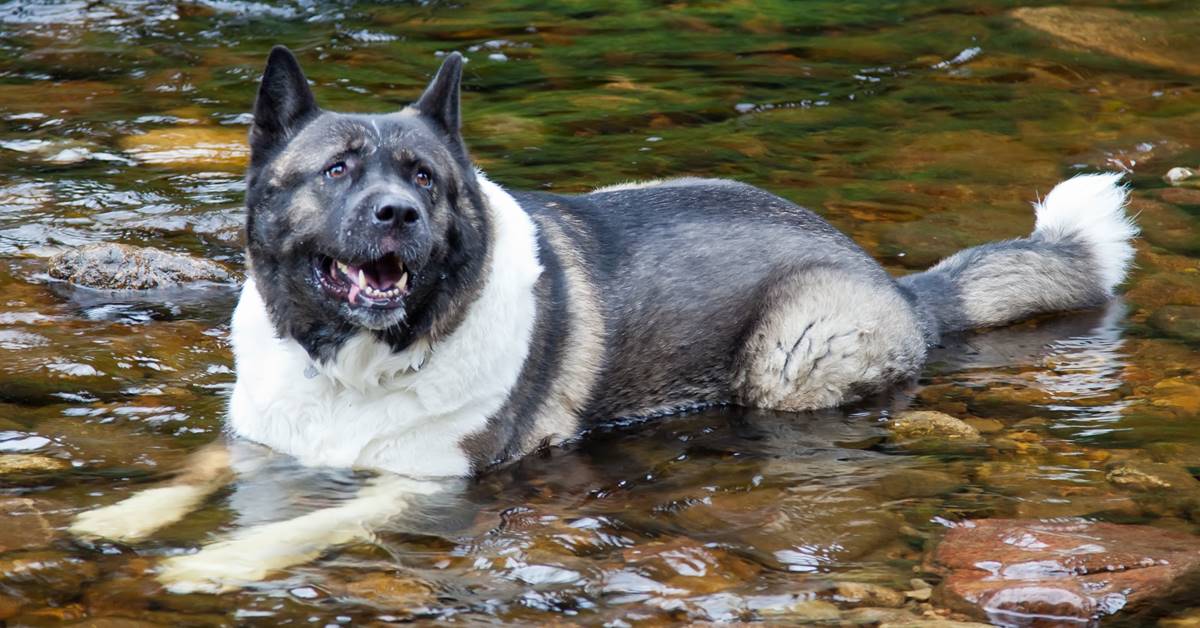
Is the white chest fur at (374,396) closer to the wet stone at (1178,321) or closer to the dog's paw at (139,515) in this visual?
the dog's paw at (139,515)

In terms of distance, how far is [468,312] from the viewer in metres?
5.98

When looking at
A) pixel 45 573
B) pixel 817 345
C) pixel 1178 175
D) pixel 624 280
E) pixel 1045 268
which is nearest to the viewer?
pixel 45 573

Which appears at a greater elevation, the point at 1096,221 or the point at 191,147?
the point at 1096,221

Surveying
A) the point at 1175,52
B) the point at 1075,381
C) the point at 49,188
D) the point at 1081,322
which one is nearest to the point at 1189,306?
the point at 1081,322

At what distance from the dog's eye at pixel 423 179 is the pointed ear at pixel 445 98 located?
0.39 m

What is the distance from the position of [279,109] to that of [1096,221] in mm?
4294

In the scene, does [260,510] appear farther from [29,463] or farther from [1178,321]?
[1178,321]

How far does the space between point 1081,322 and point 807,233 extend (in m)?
1.74

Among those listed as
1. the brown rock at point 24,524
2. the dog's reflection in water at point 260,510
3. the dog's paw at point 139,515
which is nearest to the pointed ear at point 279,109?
the dog's reflection in water at point 260,510

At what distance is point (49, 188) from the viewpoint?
9.20 m

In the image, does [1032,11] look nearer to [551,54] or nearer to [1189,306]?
[551,54]

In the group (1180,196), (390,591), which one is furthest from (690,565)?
(1180,196)

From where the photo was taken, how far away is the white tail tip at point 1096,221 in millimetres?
7672

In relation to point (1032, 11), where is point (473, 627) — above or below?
below
